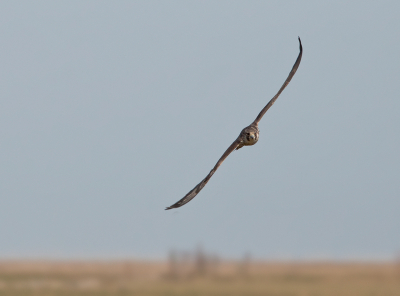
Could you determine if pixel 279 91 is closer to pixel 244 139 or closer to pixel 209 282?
pixel 244 139

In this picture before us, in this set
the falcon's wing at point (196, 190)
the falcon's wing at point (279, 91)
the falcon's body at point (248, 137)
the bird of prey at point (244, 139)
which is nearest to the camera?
the falcon's wing at point (196, 190)

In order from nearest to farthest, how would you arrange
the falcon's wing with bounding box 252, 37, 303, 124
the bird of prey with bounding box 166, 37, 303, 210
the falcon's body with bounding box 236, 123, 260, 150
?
the bird of prey with bounding box 166, 37, 303, 210
the falcon's body with bounding box 236, 123, 260, 150
the falcon's wing with bounding box 252, 37, 303, 124

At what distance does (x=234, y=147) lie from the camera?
1553 cm

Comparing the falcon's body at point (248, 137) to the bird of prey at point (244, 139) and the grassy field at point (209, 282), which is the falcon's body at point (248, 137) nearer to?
the bird of prey at point (244, 139)

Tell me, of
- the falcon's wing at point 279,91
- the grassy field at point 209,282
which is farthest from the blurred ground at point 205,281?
the falcon's wing at point 279,91

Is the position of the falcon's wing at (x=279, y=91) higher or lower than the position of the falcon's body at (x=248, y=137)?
higher

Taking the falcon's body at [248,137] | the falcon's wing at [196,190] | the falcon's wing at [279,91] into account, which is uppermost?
the falcon's wing at [279,91]

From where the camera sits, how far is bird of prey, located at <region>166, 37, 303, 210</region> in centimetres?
1374

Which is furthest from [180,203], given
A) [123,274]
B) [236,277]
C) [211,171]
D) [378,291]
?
[123,274]

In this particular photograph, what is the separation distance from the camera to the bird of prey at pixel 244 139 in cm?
1374

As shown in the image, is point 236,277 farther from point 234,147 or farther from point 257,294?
point 234,147

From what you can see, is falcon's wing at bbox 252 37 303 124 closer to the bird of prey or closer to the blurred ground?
the bird of prey

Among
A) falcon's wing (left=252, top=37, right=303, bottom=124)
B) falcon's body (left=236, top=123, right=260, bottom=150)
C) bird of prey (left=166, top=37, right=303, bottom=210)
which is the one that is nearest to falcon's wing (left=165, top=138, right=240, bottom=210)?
bird of prey (left=166, top=37, right=303, bottom=210)

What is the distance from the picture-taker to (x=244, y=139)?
51.6 ft
